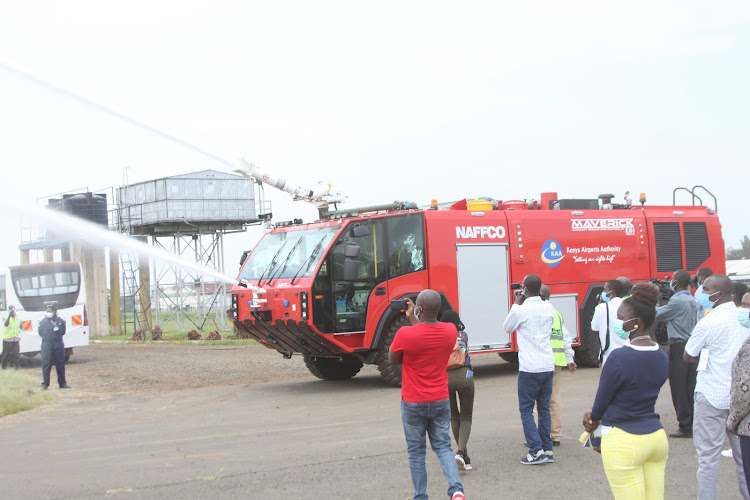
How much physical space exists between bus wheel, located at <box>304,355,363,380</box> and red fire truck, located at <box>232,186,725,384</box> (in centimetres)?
2

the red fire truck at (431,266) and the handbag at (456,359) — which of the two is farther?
the red fire truck at (431,266)

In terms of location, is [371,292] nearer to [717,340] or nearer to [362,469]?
[362,469]

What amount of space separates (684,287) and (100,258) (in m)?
29.9

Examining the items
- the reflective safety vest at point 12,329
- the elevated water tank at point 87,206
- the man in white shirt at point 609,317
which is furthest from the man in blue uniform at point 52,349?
the elevated water tank at point 87,206

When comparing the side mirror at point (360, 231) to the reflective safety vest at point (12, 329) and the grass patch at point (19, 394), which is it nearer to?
the grass patch at point (19, 394)

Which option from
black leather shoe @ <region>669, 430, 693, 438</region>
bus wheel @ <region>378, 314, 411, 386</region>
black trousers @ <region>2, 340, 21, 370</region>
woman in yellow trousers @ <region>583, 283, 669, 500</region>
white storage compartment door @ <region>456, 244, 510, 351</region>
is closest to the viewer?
woman in yellow trousers @ <region>583, 283, 669, 500</region>

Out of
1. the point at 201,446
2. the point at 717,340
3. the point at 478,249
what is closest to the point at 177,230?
the point at 478,249

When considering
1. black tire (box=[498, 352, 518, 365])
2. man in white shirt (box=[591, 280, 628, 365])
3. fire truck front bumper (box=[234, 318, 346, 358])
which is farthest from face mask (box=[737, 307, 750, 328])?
black tire (box=[498, 352, 518, 365])

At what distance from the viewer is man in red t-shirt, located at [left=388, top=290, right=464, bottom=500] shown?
581 cm

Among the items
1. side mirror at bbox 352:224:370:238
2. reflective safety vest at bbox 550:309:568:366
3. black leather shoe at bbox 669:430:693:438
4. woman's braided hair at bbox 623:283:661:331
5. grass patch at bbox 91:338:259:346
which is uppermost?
side mirror at bbox 352:224:370:238

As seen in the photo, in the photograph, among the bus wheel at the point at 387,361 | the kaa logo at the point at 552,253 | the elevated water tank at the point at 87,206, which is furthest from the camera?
the elevated water tank at the point at 87,206

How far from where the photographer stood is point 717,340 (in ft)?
19.2

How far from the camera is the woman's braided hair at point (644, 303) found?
15.5 feet

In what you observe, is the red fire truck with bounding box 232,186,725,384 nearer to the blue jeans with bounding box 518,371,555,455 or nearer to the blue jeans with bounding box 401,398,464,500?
the blue jeans with bounding box 518,371,555,455
